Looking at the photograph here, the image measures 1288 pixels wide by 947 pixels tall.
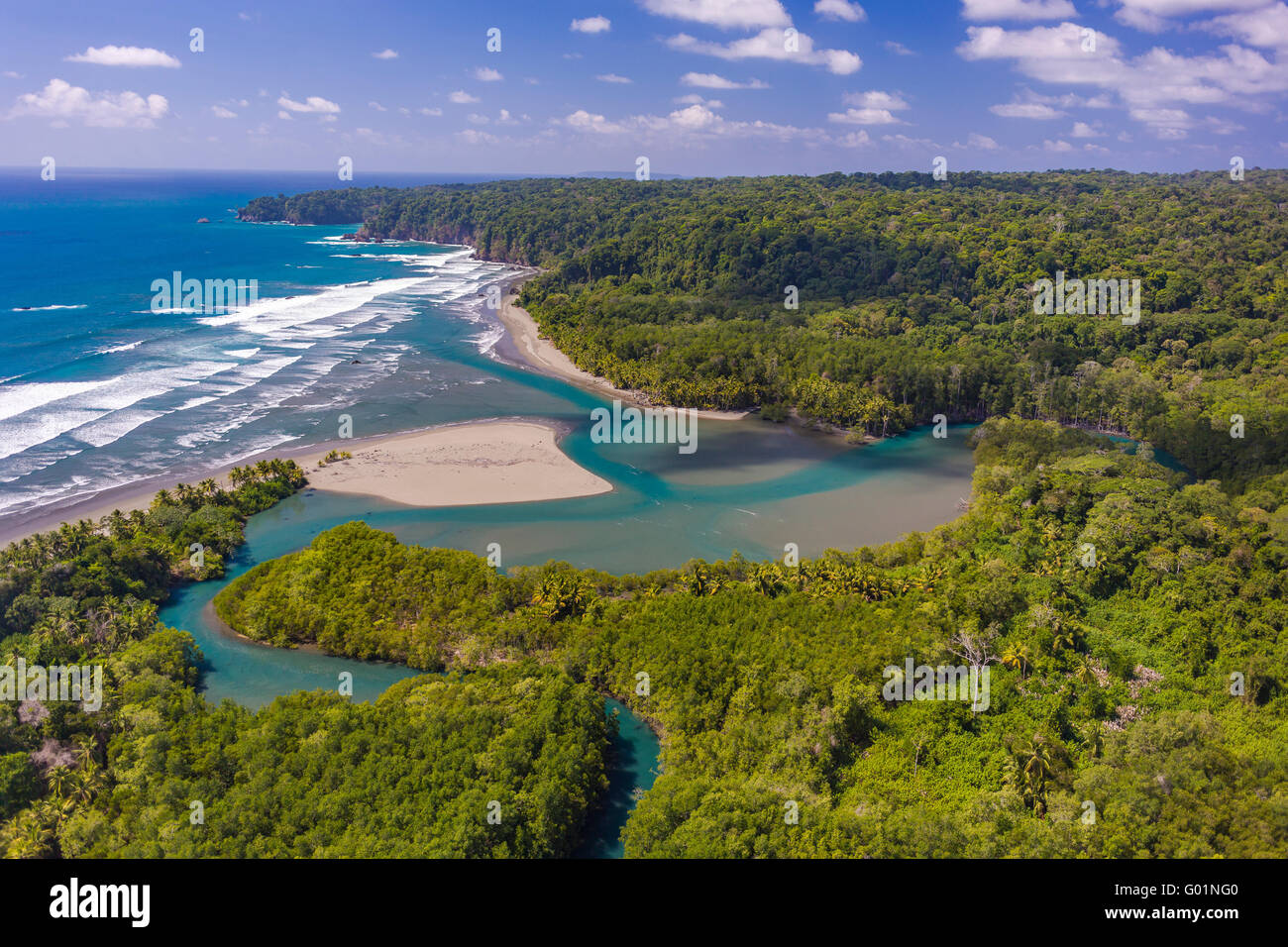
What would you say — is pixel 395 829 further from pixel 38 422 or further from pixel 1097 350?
pixel 1097 350

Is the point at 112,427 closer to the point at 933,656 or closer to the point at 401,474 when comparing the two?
the point at 401,474

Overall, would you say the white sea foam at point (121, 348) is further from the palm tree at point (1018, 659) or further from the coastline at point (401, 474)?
the palm tree at point (1018, 659)

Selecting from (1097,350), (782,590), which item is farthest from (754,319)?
(782,590)

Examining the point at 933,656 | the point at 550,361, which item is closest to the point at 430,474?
the point at 550,361

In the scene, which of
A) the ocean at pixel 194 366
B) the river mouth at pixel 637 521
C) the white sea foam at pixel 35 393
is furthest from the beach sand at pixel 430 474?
the white sea foam at pixel 35 393

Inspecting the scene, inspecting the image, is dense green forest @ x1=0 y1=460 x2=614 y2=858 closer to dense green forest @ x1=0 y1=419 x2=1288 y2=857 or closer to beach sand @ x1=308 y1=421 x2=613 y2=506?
dense green forest @ x1=0 y1=419 x2=1288 y2=857
